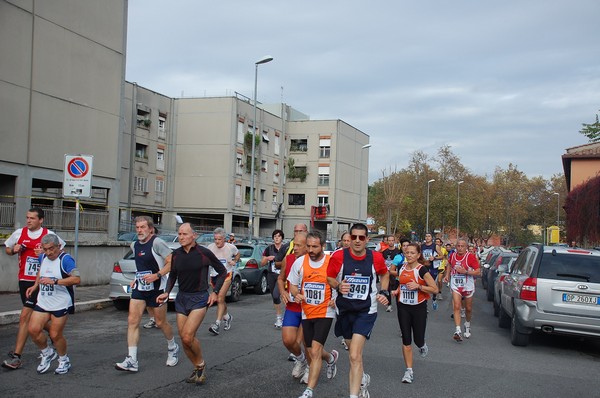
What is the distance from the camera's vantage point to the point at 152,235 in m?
7.74

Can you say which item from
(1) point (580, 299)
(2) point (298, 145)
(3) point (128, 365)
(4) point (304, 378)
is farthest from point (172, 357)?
(2) point (298, 145)

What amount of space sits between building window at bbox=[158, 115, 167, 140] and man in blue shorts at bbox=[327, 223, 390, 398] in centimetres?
4198

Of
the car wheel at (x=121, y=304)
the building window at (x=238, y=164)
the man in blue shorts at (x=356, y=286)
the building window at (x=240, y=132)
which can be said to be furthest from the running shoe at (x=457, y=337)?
the building window at (x=240, y=132)

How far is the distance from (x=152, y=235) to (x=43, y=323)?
1.68 meters

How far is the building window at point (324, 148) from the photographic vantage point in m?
57.2

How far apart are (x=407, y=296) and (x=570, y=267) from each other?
3778 mm

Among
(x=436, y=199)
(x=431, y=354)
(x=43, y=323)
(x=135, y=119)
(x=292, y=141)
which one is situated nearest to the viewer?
(x=43, y=323)

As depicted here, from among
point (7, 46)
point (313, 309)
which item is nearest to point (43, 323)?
point (313, 309)

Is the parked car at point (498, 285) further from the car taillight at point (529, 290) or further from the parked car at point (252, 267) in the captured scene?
the parked car at point (252, 267)

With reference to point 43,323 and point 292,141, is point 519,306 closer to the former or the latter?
point 43,323

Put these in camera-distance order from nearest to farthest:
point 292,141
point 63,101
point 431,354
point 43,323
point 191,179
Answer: point 43,323
point 431,354
point 63,101
point 191,179
point 292,141

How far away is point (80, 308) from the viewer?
1273 cm

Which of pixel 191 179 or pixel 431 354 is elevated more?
pixel 191 179

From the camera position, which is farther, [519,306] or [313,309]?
[519,306]
